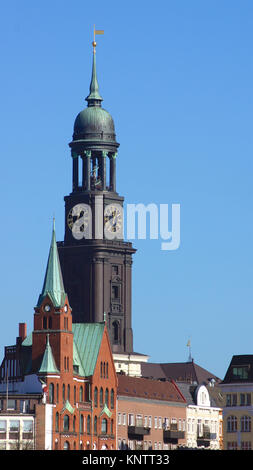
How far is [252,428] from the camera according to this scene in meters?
200
